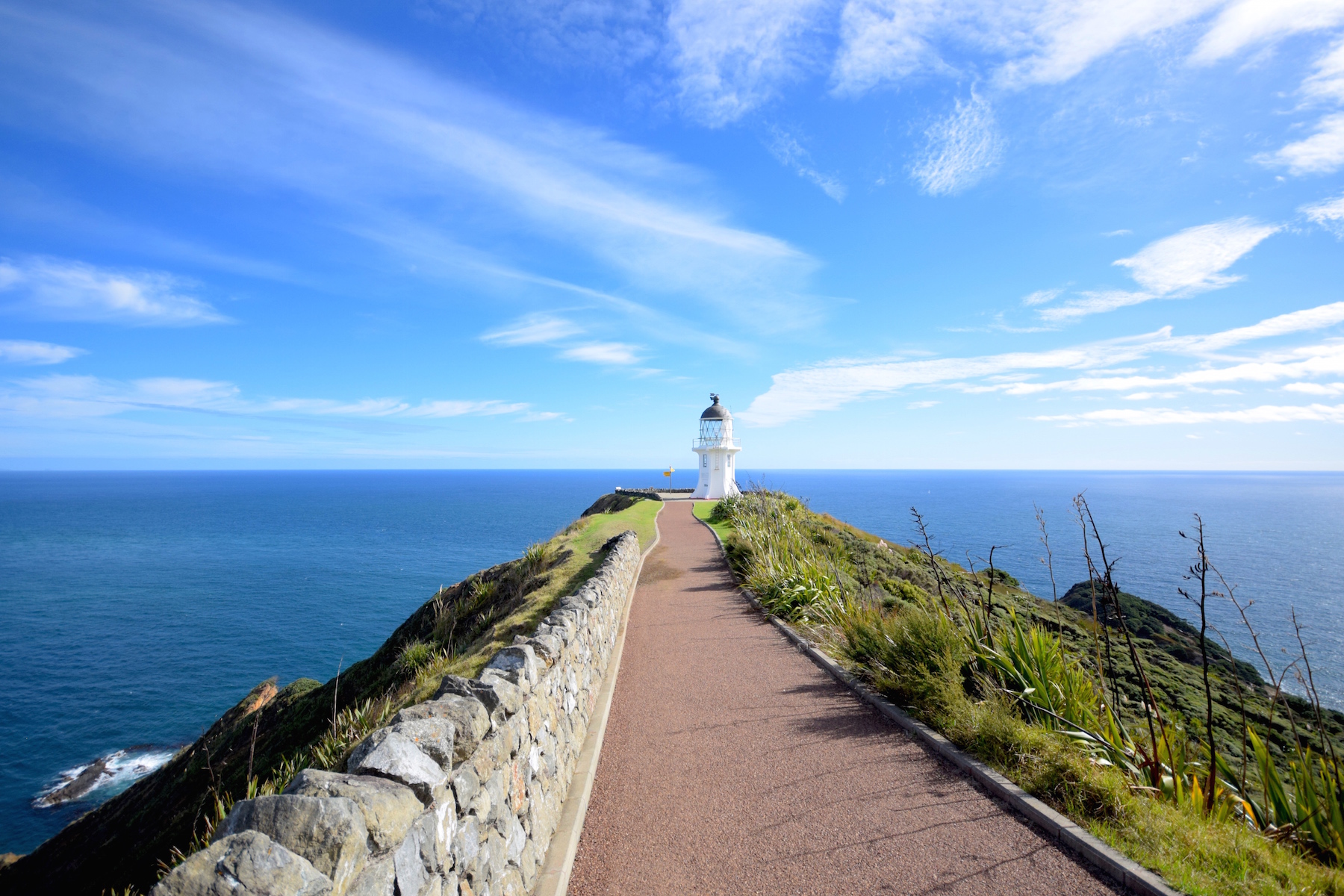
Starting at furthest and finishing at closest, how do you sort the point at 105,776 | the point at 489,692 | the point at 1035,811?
the point at 105,776, the point at 1035,811, the point at 489,692

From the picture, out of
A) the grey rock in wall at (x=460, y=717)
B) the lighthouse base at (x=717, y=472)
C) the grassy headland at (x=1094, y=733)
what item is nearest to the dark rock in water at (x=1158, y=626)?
the grassy headland at (x=1094, y=733)

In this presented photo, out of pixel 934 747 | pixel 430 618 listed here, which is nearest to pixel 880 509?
pixel 430 618

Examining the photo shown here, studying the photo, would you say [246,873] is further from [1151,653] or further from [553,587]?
[1151,653]

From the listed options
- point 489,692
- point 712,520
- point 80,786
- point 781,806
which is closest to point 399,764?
point 489,692

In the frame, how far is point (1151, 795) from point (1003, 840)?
4.55 ft

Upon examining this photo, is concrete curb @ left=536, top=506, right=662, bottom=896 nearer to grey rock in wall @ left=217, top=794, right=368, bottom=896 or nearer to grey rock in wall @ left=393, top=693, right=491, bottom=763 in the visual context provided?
grey rock in wall @ left=393, top=693, right=491, bottom=763

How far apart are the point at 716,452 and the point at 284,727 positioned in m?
27.8

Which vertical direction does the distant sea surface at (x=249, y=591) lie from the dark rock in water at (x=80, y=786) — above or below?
above

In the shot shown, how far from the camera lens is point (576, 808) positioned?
499cm

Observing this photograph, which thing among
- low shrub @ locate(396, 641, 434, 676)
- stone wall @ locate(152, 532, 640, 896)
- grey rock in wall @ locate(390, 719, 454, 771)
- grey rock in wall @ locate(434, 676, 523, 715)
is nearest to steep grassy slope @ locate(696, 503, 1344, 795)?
stone wall @ locate(152, 532, 640, 896)

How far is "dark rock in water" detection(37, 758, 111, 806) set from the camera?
15.9 meters

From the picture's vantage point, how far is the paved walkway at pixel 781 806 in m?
4.05

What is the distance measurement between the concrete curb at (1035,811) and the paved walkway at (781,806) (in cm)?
11

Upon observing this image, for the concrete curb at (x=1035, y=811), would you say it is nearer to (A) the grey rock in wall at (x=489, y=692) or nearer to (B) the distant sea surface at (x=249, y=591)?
(A) the grey rock in wall at (x=489, y=692)
